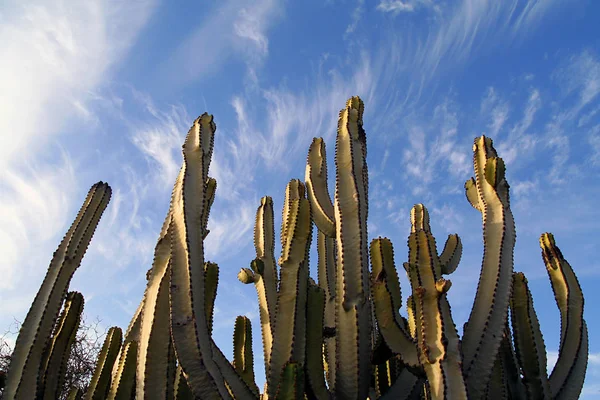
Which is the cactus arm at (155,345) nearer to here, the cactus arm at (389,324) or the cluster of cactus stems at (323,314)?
the cluster of cactus stems at (323,314)

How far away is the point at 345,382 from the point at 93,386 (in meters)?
2.02

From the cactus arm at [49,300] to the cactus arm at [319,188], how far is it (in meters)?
1.81

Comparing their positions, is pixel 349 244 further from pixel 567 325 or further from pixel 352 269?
pixel 567 325

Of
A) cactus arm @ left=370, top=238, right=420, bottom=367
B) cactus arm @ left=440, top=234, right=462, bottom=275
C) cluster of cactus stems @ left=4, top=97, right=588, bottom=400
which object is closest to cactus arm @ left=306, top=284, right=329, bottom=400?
cluster of cactus stems @ left=4, top=97, right=588, bottom=400

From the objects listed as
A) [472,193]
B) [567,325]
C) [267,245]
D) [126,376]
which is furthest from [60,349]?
[567,325]

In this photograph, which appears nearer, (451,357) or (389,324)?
(451,357)

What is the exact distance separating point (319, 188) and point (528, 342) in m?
1.92

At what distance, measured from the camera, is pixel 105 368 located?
387 centimetres

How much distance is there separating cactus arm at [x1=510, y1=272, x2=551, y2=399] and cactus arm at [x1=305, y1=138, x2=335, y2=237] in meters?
1.56

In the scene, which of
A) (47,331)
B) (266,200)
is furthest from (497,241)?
(47,331)

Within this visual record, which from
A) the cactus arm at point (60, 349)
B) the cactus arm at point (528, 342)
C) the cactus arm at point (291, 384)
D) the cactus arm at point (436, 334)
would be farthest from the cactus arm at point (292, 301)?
the cactus arm at point (60, 349)

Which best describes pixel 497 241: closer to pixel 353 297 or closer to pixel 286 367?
pixel 353 297

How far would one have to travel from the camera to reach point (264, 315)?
3838 millimetres

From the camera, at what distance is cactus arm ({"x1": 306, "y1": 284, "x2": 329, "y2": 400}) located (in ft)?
9.37
